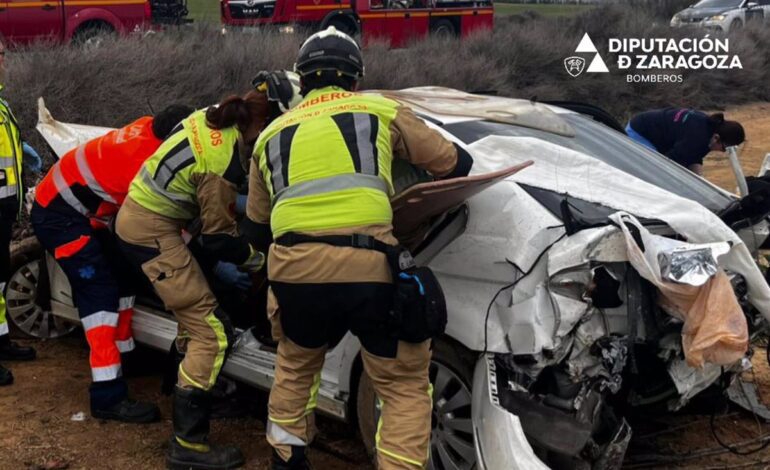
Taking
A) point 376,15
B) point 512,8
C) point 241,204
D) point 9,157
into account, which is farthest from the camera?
point 512,8

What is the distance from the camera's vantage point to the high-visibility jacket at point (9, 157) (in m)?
4.91

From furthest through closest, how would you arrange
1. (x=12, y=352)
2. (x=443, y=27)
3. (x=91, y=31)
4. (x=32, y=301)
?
1. (x=443, y=27)
2. (x=91, y=31)
3. (x=32, y=301)
4. (x=12, y=352)

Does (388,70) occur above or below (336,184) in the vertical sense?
below

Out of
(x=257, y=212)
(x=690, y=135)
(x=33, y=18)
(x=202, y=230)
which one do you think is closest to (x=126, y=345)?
(x=202, y=230)

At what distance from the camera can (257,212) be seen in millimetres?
3541

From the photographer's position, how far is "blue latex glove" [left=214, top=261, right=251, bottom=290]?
168 inches

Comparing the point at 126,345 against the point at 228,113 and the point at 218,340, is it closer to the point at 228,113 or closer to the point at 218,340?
the point at 218,340

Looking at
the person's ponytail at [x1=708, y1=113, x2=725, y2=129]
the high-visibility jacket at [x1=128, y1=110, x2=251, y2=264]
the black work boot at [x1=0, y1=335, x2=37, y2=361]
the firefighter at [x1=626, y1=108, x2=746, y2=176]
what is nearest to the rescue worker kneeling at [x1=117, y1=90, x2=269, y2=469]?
the high-visibility jacket at [x1=128, y1=110, x2=251, y2=264]

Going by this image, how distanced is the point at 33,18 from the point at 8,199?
10041 millimetres

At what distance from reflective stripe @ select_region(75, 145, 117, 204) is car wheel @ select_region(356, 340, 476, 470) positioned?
6.08ft

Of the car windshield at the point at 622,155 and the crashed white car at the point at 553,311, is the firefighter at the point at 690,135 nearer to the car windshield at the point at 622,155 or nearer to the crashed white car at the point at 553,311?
the car windshield at the point at 622,155

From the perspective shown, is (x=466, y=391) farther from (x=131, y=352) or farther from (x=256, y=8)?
(x=256, y=8)

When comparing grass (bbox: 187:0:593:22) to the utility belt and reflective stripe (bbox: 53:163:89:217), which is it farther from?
the utility belt

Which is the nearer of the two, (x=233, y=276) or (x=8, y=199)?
(x=233, y=276)
